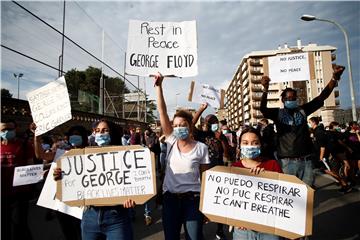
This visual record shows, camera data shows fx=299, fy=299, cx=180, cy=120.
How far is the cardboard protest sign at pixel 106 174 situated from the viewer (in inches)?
104

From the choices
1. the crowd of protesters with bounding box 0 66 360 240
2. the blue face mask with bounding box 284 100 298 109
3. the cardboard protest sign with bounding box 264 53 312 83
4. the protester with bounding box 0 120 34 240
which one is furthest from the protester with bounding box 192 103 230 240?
the protester with bounding box 0 120 34 240

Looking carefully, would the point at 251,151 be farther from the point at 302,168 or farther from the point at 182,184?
the point at 302,168

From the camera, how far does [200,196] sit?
2.67 metres

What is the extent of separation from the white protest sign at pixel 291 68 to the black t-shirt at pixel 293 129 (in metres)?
1.15

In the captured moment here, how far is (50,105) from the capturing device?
11.8ft

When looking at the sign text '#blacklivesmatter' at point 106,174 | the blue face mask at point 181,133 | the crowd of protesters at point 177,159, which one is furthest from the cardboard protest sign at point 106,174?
the blue face mask at point 181,133

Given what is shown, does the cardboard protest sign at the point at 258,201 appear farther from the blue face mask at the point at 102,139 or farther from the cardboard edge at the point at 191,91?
the cardboard edge at the point at 191,91

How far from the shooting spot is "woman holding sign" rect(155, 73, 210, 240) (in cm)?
273

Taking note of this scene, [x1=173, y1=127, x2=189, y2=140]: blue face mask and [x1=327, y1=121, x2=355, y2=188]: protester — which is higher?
[x1=173, y1=127, x2=189, y2=140]: blue face mask

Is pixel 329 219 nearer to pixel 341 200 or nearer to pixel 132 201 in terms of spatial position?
pixel 341 200

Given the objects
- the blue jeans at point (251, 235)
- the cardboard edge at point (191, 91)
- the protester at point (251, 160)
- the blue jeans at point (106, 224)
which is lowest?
the blue jeans at point (251, 235)

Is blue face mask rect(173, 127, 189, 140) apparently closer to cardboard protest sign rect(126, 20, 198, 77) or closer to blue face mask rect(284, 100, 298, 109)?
cardboard protest sign rect(126, 20, 198, 77)

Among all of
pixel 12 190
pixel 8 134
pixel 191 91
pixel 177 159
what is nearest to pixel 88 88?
pixel 191 91

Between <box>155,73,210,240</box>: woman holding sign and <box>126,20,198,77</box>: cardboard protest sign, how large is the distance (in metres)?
1.27
